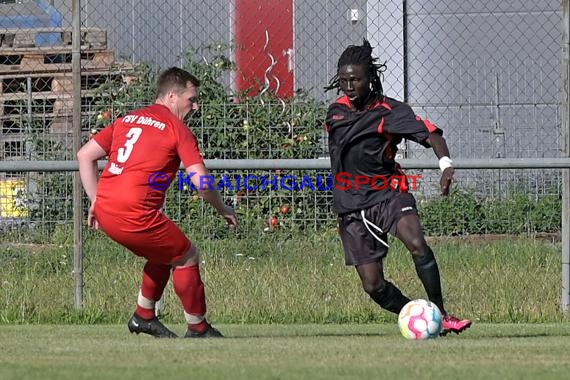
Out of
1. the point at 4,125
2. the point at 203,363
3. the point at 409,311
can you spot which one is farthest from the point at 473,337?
the point at 4,125

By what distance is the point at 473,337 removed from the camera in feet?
27.2

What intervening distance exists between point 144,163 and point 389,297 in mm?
1934

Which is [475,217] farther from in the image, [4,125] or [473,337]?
[4,125]

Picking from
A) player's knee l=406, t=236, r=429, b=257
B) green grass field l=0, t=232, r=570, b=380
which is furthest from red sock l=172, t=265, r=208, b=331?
green grass field l=0, t=232, r=570, b=380

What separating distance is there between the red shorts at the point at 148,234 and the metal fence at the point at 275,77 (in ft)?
7.79

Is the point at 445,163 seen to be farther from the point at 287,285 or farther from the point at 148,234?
the point at 287,285

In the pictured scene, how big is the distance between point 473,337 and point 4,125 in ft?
14.6

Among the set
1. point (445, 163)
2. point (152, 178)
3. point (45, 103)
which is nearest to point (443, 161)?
point (445, 163)

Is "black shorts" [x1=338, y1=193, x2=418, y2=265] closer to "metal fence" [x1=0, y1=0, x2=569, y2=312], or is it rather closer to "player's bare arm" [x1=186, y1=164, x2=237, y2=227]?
"player's bare arm" [x1=186, y1=164, x2=237, y2=227]

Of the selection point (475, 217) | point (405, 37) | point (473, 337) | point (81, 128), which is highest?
point (405, 37)

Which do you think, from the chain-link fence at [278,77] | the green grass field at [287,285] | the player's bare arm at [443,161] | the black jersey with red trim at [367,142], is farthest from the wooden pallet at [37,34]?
the player's bare arm at [443,161]

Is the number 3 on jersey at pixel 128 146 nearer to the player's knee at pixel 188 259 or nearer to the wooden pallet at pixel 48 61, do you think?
the player's knee at pixel 188 259

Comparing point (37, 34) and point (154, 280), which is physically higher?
point (37, 34)

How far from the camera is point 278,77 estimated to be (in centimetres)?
1100
